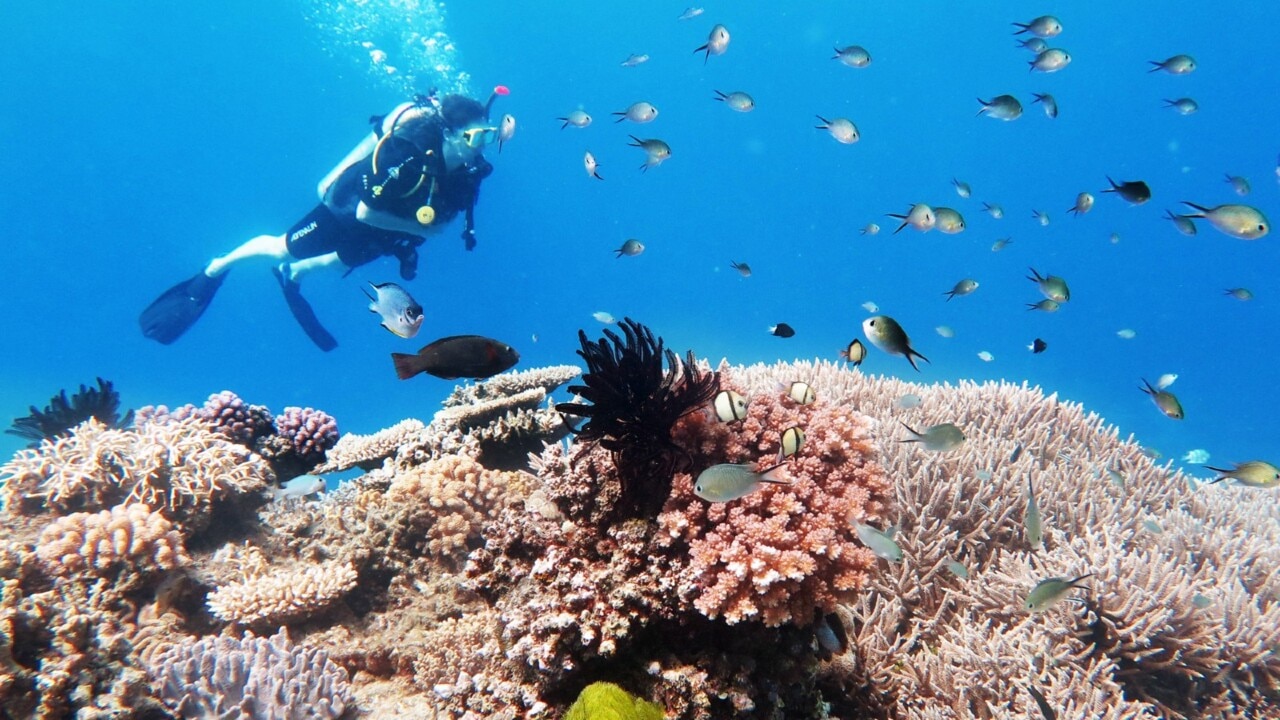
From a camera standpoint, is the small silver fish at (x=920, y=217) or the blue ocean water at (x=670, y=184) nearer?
the small silver fish at (x=920, y=217)

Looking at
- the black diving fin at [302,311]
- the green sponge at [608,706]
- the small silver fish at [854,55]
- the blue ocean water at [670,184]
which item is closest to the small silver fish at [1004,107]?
the small silver fish at [854,55]

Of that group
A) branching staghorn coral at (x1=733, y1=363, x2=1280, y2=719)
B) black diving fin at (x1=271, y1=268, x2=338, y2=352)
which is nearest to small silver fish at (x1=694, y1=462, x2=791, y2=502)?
branching staghorn coral at (x1=733, y1=363, x2=1280, y2=719)

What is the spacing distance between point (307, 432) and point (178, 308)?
11.1 metres

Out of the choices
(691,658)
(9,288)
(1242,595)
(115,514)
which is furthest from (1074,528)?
(9,288)

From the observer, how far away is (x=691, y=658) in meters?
2.93

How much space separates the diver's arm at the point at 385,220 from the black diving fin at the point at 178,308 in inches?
227

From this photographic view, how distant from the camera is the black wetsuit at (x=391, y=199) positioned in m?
11.7

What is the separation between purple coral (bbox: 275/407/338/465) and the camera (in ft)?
24.9

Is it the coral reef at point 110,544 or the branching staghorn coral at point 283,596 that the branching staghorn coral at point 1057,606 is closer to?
the branching staghorn coral at point 283,596

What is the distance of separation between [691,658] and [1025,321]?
102495 millimetres

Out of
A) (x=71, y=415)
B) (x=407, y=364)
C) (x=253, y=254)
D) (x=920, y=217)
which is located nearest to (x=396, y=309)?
(x=407, y=364)

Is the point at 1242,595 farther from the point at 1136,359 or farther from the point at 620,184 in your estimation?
the point at 620,184

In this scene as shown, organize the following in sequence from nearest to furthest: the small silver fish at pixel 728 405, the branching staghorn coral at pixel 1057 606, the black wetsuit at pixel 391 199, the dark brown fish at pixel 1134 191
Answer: the small silver fish at pixel 728 405, the branching staghorn coral at pixel 1057 606, the dark brown fish at pixel 1134 191, the black wetsuit at pixel 391 199

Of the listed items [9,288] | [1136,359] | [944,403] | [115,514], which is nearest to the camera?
[115,514]
